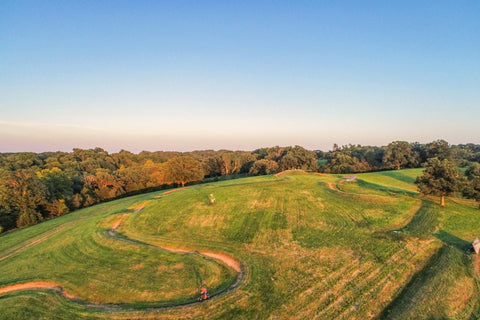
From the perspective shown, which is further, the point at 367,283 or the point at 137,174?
the point at 137,174

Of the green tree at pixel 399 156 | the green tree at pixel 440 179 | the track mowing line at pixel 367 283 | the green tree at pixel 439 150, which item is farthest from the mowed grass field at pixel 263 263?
the green tree at pixel 399 156

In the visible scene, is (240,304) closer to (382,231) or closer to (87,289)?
(87,289)

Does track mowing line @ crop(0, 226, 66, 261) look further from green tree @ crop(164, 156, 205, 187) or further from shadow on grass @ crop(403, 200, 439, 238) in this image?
shadow on grass @ crop(403, 200, 439, 238)

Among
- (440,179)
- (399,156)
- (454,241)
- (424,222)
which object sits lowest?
(454,241)

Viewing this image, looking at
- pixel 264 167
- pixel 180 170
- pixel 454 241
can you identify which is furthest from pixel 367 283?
pixel 264 167

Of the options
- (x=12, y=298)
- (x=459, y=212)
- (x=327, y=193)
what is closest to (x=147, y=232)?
(x=12, y=298)

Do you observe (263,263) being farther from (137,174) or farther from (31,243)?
(137,174)

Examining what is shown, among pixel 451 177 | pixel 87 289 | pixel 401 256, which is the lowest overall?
pixel 87 289

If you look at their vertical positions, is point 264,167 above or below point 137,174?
above
